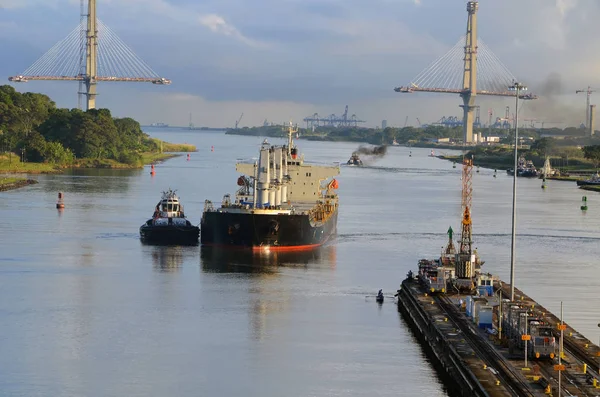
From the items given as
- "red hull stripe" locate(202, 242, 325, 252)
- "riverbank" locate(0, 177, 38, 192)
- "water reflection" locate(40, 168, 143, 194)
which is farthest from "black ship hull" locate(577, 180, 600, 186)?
"red hull stripe" locate(202, 242, 325, 252)

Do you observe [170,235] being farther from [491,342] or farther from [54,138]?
[54,138]

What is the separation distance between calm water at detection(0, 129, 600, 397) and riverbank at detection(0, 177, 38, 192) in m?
12.1

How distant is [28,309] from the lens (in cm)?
3375

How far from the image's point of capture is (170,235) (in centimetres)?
5188

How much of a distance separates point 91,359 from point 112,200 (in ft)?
161

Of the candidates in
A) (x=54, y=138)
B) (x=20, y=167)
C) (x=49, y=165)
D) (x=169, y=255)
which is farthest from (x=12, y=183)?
(x=169, y=255)

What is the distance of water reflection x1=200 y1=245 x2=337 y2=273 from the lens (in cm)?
4397

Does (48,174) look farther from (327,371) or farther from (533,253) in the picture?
(327,371)

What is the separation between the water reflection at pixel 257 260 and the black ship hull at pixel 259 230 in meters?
0.61

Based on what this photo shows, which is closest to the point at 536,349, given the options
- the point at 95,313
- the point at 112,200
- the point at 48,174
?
the point at 95,313

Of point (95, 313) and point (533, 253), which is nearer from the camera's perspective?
point (95, 313)

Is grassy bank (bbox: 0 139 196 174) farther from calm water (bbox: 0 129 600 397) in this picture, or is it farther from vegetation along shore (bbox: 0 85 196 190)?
calm water (bbox: 0 129 600 397)

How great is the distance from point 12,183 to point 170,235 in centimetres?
3945

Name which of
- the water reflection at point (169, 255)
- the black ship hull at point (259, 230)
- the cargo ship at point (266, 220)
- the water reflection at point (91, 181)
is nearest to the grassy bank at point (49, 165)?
the water reflection at point (91, 181)
